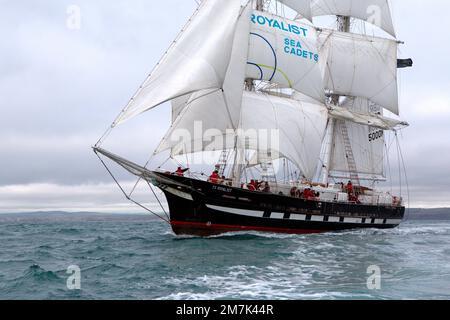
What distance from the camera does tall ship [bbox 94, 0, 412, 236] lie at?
28828mm

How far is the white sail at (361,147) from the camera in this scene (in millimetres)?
50656

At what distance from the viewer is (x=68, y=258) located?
2150 cm

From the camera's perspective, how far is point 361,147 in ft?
172

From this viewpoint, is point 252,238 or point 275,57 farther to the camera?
point 275,57

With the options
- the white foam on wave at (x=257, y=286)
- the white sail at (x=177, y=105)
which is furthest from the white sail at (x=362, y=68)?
the white foam on wave at (x=257, y=286)

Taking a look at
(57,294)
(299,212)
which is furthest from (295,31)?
(57,294)

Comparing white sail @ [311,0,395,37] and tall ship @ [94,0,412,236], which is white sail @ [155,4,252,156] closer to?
tall ship @ [94,0,412,236]

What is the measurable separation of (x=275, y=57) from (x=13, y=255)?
23216mm

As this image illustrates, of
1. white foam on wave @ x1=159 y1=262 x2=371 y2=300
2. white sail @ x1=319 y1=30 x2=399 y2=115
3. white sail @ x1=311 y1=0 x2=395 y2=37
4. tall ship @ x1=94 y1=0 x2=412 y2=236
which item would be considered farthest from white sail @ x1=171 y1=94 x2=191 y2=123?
white sail @ x1=311 y1=0 x2=395 y2=37

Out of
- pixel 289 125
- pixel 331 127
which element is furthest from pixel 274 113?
pixel 331 127

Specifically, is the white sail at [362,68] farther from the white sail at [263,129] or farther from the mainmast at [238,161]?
the mainmast at [238,161]

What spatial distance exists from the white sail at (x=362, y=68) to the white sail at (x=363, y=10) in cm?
226

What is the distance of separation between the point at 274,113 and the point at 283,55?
456 cm
